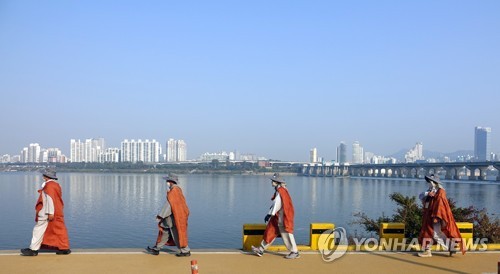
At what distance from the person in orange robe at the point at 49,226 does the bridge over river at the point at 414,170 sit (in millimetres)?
62023

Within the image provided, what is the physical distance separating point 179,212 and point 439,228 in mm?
4462

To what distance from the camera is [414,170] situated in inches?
4016

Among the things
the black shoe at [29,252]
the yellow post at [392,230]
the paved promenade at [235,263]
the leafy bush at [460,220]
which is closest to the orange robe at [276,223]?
the paved promenade at [235,263]

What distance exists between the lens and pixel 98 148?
19962cm

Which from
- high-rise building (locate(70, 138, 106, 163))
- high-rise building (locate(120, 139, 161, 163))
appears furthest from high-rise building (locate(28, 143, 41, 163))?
high-rise building (locate(120, 139, 161, 163))

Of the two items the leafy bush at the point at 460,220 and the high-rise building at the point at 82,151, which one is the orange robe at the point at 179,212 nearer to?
the leafy bush at the point at 460,220

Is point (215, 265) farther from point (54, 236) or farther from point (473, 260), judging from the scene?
point (473, 260)

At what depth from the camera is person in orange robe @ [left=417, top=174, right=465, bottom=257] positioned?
932 centimetres

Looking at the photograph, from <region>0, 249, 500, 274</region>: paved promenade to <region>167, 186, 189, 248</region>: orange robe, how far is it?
0.34 m

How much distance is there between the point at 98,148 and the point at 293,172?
290 feet

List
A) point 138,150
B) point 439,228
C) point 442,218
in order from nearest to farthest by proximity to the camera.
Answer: point 442,218 → point 439,228 → point 138,150

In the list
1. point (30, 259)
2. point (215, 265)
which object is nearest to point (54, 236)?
Answer: point (30, 259)

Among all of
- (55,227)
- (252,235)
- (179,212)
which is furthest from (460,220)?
(55,227)

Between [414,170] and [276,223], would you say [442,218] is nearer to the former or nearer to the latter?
[276,223]
